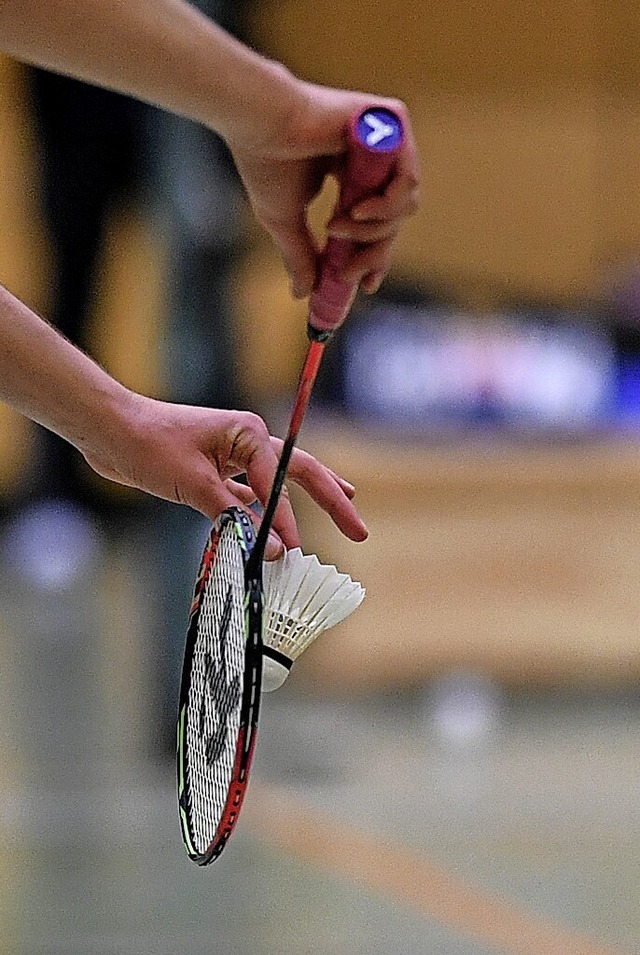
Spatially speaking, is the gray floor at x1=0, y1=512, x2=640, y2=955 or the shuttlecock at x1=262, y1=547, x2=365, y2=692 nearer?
the shuttlecock at x1=262, y1=547, x2=365, y2=692

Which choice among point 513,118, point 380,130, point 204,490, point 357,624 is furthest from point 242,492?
point 513,118

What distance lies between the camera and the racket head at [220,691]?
3.35 ft

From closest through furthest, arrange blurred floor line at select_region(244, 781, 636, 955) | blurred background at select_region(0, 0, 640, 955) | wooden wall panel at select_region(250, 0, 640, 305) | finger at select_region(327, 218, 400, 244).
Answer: finger at select_region(327, 218, 400, 244), blurred floor line at select_region(244, 781, 636, 955), blurred background at select_region(0, 0, 640, 955), wooden wall panel at select_region(250, 0, 640, 305)

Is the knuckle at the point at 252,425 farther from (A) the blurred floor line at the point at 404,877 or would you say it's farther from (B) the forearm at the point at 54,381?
(A) the blurred floor line at the point at 404,877

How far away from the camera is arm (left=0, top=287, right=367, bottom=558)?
117 cm

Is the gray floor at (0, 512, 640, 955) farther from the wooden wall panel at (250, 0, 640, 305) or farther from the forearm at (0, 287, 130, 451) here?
the wooden wall panel at (250, 0, 640, 305)

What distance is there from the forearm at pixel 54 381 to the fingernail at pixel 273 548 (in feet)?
0.41

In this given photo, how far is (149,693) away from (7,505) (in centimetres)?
266

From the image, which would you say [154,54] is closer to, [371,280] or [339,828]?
[371,280]

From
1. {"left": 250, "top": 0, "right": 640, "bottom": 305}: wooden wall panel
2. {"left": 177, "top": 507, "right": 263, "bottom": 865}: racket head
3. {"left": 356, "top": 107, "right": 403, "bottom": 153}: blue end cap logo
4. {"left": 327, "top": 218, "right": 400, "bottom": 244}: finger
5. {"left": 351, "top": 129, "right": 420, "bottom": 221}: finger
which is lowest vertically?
{"left": 177, "top": 507, "right": 263, "bottom": 865}: racket head

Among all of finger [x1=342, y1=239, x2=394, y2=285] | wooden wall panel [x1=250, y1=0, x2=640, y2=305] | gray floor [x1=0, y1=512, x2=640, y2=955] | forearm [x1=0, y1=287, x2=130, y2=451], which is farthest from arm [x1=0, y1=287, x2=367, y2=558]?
wooden wall panel [x1=250, y1=0, x2=640, y2=305]

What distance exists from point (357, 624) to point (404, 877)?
1.19 m

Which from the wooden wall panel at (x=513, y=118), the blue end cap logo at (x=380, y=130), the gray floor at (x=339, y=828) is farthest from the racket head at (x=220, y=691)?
the wooden wall panel at (x=513, y=118)

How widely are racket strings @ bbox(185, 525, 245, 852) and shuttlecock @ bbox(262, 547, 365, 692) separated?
35 millimetres
